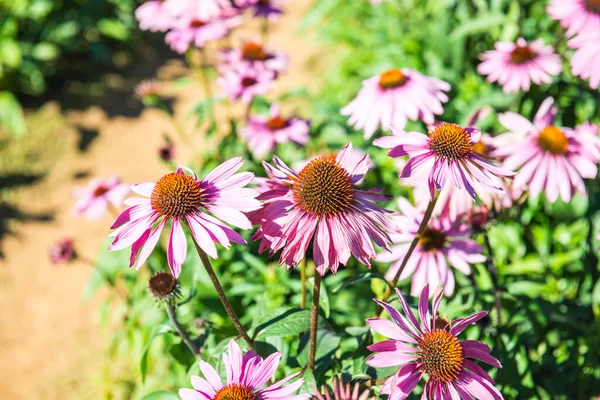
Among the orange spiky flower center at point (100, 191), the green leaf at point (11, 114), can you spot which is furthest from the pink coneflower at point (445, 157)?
the green leaf at point (11, 114)

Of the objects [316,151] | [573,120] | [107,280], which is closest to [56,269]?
[107,280]

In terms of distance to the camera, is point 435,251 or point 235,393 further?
point 435,251

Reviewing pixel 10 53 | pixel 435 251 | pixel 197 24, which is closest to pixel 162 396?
pixel 435 251

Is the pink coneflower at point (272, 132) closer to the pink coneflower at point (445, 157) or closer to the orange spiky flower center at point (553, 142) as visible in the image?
the orange spiky flower center at point (553, 142)

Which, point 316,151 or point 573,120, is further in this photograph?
point 316,151

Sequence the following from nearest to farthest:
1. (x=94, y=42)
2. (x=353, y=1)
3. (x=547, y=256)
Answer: (x=547, y=256)
(x=353, y=1)
(x=94, y=42)

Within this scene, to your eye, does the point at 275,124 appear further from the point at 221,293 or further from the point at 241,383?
the point at 241,383

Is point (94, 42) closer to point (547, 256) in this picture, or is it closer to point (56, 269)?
point (56, 269)
